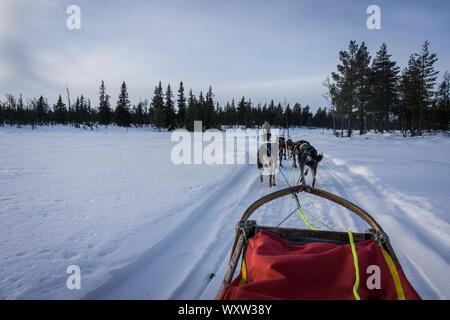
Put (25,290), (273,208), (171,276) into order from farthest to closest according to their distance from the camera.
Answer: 1. (273,208)
2. (171,276)
3. (25,290)

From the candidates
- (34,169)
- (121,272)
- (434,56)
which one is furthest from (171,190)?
(434,56)

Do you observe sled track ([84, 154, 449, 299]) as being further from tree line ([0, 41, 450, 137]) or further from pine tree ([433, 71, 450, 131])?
pine tree ([433, 71, 450, 131])

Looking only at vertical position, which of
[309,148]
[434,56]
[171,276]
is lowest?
[171,276]

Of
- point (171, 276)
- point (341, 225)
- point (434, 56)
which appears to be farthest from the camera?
point (434, 56)

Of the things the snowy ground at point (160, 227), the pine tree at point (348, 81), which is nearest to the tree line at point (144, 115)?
the pine tree at point (348, 81)

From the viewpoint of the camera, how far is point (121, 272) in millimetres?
2502

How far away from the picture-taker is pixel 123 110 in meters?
52.8

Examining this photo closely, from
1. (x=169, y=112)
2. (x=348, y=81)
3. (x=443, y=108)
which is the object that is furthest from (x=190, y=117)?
(x=443, y=108)

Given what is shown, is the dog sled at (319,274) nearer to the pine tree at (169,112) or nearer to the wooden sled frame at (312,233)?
the wooden sled frame at (312,233)

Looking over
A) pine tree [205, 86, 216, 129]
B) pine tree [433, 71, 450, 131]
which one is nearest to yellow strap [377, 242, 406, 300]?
pine tree [433, 71, 450, 131]

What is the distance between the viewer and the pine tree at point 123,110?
52594 mm

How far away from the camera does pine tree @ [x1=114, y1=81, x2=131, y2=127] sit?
52594 millimetres
